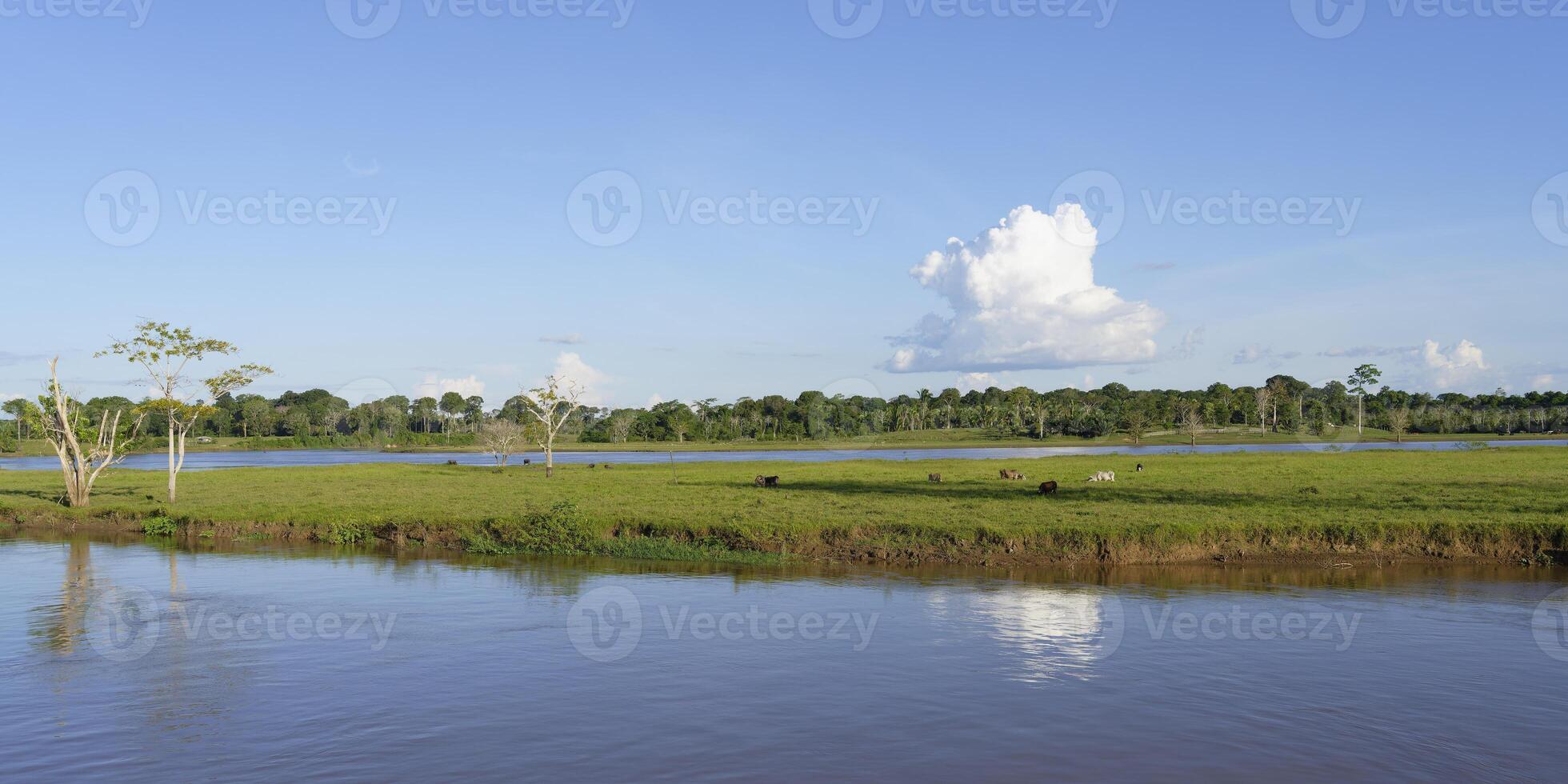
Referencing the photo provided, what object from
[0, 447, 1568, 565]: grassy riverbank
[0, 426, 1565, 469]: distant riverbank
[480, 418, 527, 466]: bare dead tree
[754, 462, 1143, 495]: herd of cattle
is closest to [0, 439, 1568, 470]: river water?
[480, 418, 527, 466]: bare dead tree

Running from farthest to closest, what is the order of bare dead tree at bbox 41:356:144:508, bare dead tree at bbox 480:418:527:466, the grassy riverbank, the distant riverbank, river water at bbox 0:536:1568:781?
the distant riverbank → bare dead tree at bbox 480:418:527:466 → bare dead tree at bbox 41:356:144:508 → the grassy riverbank → river water at bbox 0:536:1568:781

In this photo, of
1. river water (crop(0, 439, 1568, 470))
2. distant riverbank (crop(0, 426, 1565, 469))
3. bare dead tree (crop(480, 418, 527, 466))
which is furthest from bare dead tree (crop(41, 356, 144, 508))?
distant riverbank (crop(0, 426, 1565, 469))

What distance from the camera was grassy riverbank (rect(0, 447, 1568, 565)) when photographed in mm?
29938

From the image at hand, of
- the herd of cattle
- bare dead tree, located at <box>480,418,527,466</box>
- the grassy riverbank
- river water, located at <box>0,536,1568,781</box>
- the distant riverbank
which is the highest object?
bare dead tree, located at <box>480,418,527,466</box>

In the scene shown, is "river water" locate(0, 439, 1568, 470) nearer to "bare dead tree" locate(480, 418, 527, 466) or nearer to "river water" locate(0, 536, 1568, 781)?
"bare dead tree" locate(480, 418, 527, 466)

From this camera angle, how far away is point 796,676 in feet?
57.7

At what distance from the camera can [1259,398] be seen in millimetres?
187375

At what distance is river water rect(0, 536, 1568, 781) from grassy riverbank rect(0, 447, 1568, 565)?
2173 mm

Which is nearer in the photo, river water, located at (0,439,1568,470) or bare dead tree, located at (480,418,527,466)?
bare dead tree, located at (480,418,527,466)

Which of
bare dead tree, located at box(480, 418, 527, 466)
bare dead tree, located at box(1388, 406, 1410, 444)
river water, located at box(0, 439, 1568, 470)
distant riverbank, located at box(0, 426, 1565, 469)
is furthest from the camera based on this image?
distant riverbank, located at box(0, 426, 1565, 469)

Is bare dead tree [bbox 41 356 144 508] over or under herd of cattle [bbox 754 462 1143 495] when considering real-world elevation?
over

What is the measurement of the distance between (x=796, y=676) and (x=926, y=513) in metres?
19.1

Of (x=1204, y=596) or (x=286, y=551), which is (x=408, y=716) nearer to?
(x=1204, y=596)

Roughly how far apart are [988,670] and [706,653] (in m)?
5.55
